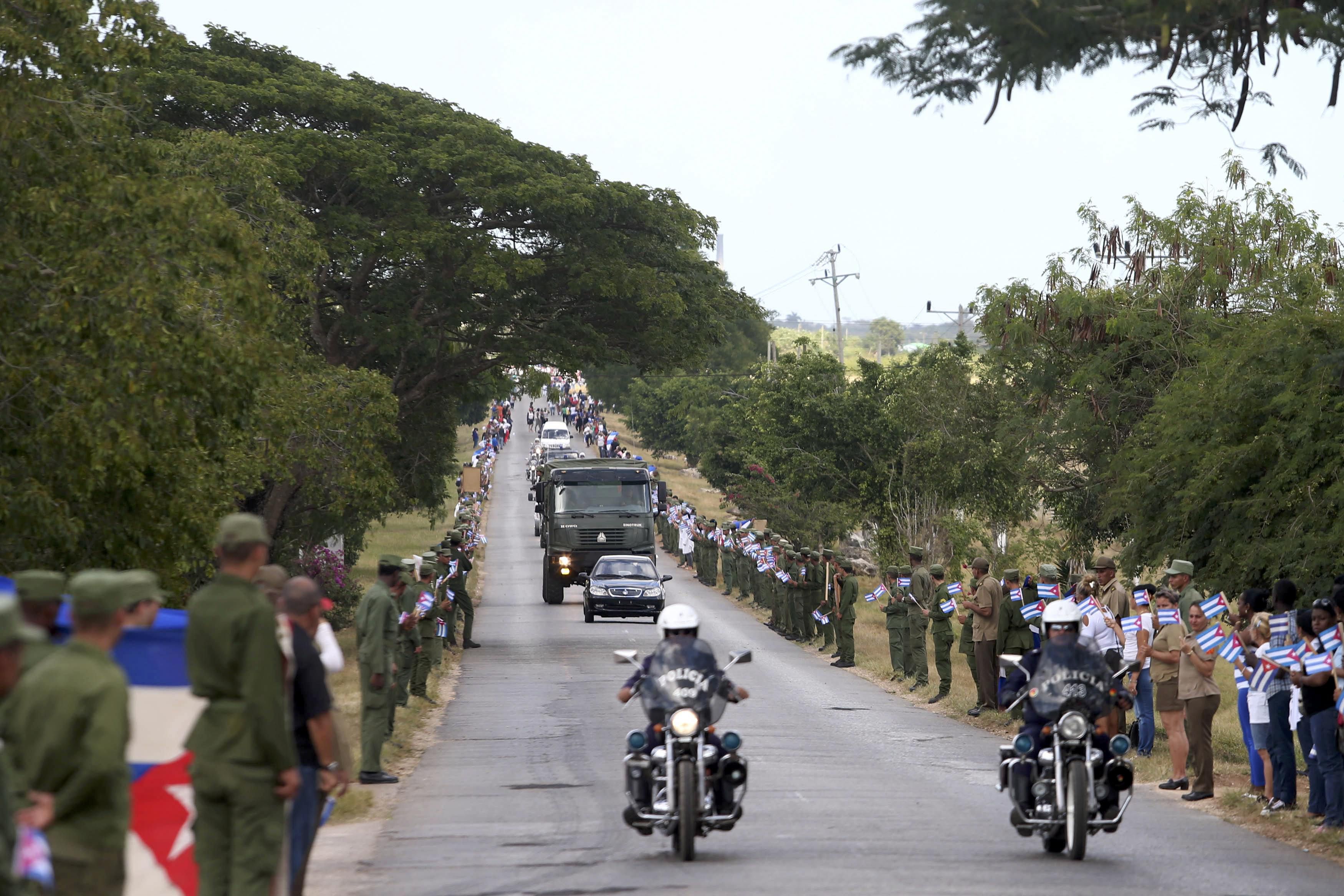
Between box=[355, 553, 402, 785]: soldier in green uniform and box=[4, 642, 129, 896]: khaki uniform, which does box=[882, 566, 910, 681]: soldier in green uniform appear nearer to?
box=[355, 553, 402, 785]: soldier in green uniform

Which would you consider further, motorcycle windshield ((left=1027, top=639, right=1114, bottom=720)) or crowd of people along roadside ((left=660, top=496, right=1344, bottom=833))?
crowd of people along roadside ((left=660, top=496, right=1344, bottom=833))

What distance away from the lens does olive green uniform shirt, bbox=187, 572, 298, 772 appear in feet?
23.2

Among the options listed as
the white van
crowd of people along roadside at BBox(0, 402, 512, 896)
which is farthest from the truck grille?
the white van

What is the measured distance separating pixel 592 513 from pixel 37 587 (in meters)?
33.9

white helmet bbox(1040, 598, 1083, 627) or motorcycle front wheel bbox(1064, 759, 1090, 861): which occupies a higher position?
white helmet bbox(1040, 598, 1083, 627)

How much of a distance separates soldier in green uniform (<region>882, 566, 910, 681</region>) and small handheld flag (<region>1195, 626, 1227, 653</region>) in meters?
10.0

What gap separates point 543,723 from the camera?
1919 centimetres

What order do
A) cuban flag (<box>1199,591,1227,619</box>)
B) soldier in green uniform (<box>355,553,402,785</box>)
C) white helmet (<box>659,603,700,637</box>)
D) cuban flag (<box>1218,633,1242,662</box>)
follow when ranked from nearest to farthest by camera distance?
white helmet (<box>659,603,700,637</box>) < cuban flag (<box>1218,633,1242,662</box>) < soldier in green uniform (<box>355,553,402,785</box>) < cuban flag (<box>1199,591,1227,619</box>)

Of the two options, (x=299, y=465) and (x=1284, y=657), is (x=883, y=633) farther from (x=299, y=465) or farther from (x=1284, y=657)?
(x=1284, y=657)

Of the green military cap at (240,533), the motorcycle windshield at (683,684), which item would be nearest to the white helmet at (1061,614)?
the motorcycle windshield at (683,684)

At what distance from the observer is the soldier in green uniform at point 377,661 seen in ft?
46.5

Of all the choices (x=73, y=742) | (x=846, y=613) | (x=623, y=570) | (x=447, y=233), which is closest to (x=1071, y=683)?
(x=73, y=742)

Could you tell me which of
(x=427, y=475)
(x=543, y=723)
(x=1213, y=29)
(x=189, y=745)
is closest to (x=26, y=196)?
(x=543, y=723)

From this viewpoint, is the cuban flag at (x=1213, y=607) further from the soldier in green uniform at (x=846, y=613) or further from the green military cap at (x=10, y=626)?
the soldier in green uniform at (x=846, y=613)
